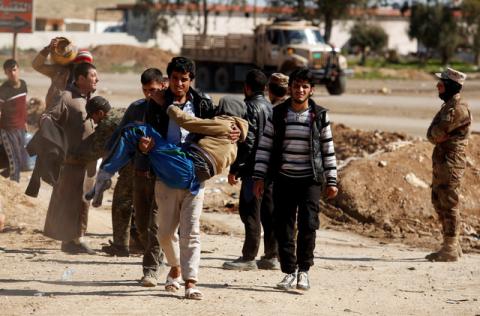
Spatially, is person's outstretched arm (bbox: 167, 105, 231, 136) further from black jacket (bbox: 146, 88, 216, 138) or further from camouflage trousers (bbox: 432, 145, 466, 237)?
camouflage trousers (bbox: 432, 145, 466, 237)

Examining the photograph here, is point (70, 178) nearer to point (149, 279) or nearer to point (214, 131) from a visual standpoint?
point (149, 279)

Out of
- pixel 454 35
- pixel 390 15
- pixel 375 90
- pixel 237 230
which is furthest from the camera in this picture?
pixel 390 15

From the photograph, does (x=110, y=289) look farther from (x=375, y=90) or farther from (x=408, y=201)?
(x=375, y=90)

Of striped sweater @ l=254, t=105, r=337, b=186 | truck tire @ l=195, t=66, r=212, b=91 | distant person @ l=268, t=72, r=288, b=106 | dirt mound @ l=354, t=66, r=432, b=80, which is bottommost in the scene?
dirt mound @ l=354, t=66, r=432, b=80

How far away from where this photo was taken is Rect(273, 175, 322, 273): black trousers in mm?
8742

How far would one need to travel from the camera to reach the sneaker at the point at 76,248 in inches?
416

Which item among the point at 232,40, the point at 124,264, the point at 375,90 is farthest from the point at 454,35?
the point at 124,264

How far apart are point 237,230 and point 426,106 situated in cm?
2216

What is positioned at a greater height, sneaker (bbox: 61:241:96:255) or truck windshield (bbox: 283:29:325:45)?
truck windshield (bbox: 283:29:325:45)

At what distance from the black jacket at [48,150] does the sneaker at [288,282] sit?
2.68 meters

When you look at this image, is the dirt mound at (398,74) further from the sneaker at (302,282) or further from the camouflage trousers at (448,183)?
the sneaker at (302,282)

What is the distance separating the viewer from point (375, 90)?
46250 millimetres

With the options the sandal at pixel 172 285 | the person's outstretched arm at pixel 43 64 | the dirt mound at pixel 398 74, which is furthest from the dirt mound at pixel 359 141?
the dirt mound at pixel 398 74

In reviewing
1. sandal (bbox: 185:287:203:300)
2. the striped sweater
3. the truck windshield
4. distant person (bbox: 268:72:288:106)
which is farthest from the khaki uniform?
the truck windshield
